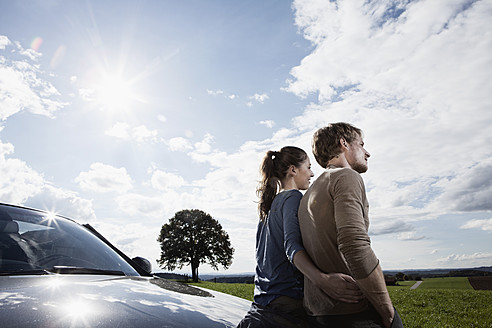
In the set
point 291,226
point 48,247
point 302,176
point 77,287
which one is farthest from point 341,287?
point 48,247

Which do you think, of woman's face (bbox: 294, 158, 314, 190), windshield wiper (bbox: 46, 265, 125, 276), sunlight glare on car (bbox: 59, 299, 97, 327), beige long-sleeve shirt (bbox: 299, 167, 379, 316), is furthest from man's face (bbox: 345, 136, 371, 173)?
windshield wiper (bbox: 46, 265, 125, 276)

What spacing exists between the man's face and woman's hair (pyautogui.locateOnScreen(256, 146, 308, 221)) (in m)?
0.48

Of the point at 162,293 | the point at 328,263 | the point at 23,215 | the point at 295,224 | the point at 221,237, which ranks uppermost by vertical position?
the point at 221,237

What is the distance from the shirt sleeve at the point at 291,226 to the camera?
1.79 meters

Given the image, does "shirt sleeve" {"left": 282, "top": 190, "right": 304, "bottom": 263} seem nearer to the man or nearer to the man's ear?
the man

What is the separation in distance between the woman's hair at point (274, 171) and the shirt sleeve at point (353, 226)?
2.57 feet

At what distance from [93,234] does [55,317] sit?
2.01 metres

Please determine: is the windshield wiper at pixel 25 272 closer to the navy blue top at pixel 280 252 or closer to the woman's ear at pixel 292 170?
the navy blue top at pixel 280 252

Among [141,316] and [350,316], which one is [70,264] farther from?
[350,316]

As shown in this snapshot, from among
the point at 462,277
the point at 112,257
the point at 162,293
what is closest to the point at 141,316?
the point at 162,293

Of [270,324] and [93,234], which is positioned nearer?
[270,324]

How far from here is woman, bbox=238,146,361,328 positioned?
166cm

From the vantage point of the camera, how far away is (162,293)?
2174 mm

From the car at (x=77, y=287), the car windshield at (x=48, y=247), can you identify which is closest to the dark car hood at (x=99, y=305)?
the car at (x=77, y=287)
